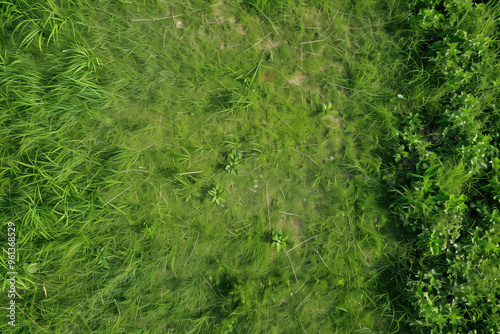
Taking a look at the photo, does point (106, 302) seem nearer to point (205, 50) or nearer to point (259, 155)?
point (259, 155)

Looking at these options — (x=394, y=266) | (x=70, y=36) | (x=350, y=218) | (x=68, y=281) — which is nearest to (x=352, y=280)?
(x=394, y=266)

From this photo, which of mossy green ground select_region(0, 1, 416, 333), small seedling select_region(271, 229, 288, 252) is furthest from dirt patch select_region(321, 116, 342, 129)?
small seedling select_region(271, 229, 288, 252)

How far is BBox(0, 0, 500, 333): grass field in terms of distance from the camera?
2578 millimetres

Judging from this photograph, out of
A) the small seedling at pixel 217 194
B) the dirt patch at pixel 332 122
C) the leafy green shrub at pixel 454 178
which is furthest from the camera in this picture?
the dirt patch at pixel 332 122

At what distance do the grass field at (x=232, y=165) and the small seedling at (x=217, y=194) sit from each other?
4cm

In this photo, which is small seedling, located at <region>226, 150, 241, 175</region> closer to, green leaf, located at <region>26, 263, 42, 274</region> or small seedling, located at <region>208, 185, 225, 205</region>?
small seedling, located at <region>208, 185, 225, 205</region>

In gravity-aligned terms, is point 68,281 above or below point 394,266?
below

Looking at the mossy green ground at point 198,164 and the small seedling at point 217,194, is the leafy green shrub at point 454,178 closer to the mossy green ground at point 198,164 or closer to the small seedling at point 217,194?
the mossy green ground at point 198,164

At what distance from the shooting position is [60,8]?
2.59 metres

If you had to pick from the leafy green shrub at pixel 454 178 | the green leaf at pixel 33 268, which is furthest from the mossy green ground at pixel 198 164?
the leafy green shrub at pixel 454 178

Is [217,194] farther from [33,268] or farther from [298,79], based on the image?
[33,268]

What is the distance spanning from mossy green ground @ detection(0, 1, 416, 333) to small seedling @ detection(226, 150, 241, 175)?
6cm

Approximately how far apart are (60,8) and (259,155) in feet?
8.18

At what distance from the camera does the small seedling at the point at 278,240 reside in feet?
8.84
